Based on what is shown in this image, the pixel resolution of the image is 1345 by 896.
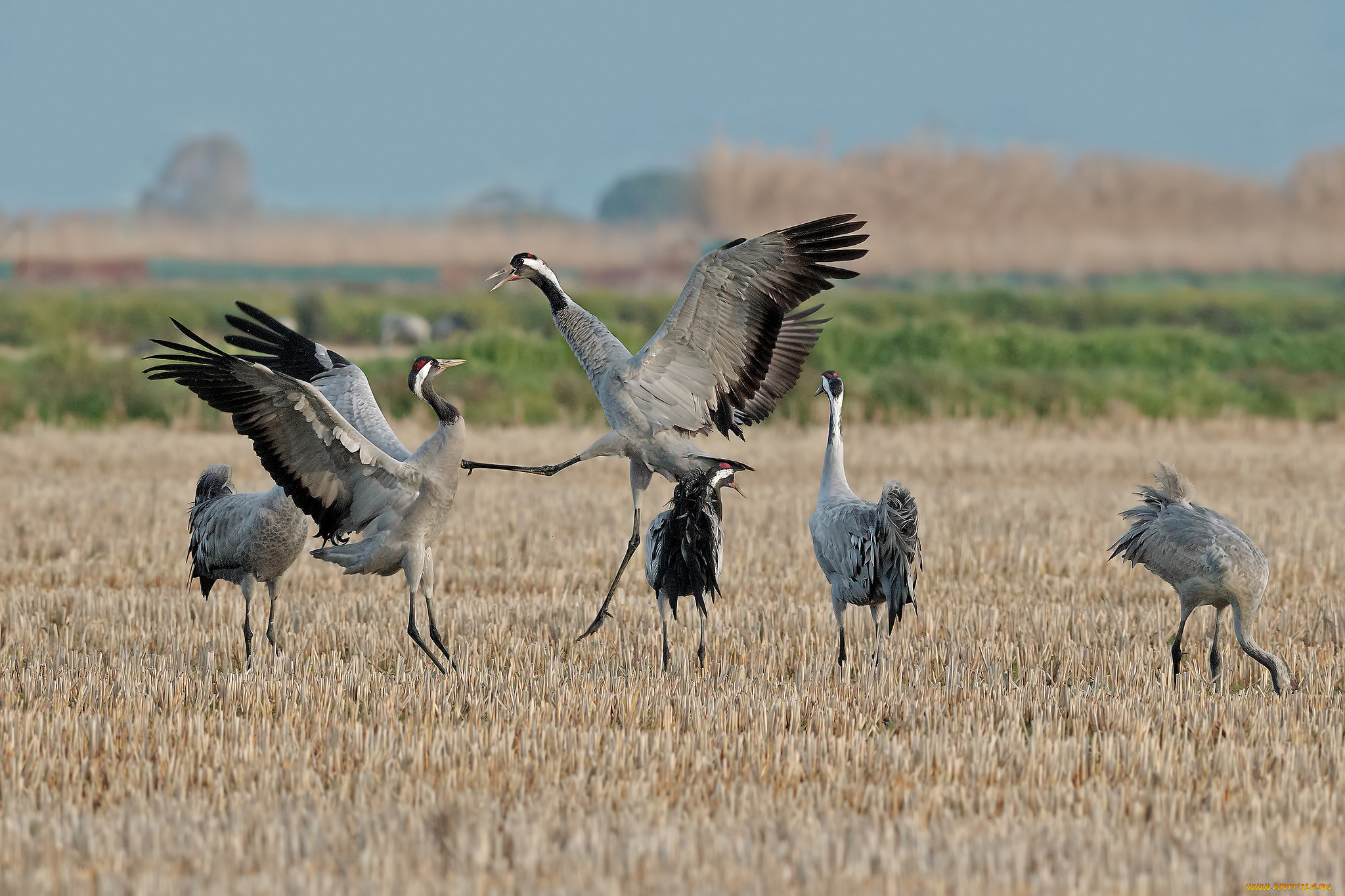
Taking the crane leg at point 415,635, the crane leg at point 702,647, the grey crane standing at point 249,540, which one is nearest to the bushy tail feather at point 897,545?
the crane leg at point 702,647

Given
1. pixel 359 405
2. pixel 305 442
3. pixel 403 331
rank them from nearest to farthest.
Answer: pixel 305 442, pixel 359 405, pixel 403 331

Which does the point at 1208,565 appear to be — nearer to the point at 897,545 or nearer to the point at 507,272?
the point at 897,545

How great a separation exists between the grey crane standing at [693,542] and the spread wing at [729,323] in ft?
1.84

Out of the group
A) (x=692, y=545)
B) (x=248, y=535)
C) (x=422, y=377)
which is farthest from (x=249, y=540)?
(x=692, y=545)

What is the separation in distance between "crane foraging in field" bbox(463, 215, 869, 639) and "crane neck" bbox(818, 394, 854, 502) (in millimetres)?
493

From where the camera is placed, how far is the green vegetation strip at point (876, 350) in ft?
76.2

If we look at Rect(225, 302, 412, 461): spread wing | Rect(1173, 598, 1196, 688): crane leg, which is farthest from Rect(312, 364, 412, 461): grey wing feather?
Rect(1173, 598, 1196, 688): crane leg

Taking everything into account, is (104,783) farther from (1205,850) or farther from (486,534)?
(486,534)

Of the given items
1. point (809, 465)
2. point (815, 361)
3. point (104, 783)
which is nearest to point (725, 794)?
point (104, 783)

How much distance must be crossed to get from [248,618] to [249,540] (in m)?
0.42

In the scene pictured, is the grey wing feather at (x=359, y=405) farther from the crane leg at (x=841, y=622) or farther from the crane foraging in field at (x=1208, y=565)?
the crane foraging in field at (x=1208, y=565)

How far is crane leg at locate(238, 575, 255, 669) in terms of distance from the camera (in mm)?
7082

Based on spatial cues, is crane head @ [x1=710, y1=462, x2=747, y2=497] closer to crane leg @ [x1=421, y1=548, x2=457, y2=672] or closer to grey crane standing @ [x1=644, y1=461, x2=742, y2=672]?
grey crane standing @ [x1=644, y1=461, x2=742, y2=672]

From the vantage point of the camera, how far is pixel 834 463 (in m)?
7.86
